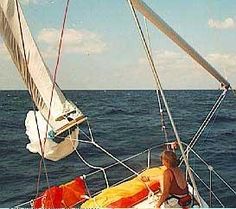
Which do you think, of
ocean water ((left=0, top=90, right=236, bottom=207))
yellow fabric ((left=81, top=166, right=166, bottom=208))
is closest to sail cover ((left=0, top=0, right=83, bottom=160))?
yellow fabric ((left=81, top=166, right=166, bottom=208))

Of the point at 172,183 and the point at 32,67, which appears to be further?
the point at 32,67

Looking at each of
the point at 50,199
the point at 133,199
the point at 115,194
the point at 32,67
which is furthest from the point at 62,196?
the point at 32,67

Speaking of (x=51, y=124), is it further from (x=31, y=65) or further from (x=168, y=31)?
(x=168, y=31)

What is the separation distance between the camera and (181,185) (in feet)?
19.7

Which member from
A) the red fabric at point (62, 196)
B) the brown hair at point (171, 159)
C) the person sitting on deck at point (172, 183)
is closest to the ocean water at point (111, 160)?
the red fabric at point (62, 196)

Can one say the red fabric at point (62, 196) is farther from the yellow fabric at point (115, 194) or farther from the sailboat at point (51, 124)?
the yellow fabric at point (115, 194)

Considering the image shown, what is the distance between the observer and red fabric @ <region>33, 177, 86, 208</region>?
21.6 ft

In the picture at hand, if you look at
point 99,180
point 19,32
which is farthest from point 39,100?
point 99,180

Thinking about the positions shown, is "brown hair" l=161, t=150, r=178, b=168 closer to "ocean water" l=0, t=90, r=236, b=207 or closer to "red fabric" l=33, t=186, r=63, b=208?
"red fabric" l=33, t=186, r=63, b=208

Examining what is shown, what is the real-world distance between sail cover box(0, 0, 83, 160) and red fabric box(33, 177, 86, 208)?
0.89m

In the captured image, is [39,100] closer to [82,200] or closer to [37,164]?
[82,200]

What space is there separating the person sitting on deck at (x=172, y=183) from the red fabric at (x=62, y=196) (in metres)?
1.55

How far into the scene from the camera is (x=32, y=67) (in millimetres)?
6895

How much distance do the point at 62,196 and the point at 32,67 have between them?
202 centimetres
